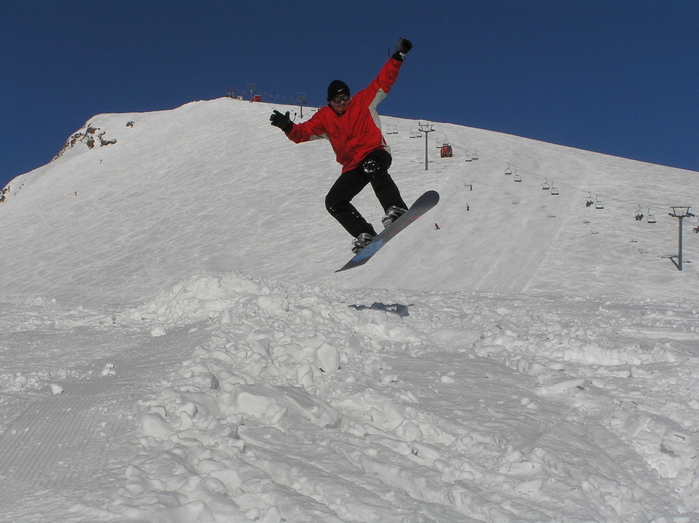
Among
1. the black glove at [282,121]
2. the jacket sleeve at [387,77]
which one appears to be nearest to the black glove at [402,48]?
the jacket sleeve at [387,77]

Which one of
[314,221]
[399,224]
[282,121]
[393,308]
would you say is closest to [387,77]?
[282,121]

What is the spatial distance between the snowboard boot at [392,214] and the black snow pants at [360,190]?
0.15 ft

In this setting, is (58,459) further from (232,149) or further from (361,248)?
(232,149)

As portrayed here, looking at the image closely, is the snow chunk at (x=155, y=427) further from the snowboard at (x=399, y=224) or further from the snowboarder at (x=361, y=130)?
the snowboarder at (x=361, y=130)

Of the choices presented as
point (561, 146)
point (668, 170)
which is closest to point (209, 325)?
point (668, 170)

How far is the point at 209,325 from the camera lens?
5227 millimetres

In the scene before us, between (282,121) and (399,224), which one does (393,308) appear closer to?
(399,224)

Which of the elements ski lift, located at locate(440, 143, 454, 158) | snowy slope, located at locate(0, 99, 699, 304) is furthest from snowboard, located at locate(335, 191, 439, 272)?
ski lift, located at locate(440, 143, 454, 158)

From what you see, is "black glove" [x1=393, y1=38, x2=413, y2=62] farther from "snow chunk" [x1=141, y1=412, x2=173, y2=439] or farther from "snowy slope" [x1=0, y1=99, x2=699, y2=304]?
"snowy slope" [x1=0, y1=99, x2=699, y2=304]

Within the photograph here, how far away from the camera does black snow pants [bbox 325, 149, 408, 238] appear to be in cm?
652

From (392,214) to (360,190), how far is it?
44cm

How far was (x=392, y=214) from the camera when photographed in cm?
646

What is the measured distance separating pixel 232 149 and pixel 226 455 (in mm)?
41108

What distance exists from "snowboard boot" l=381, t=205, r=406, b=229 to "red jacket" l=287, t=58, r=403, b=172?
2.11ft
